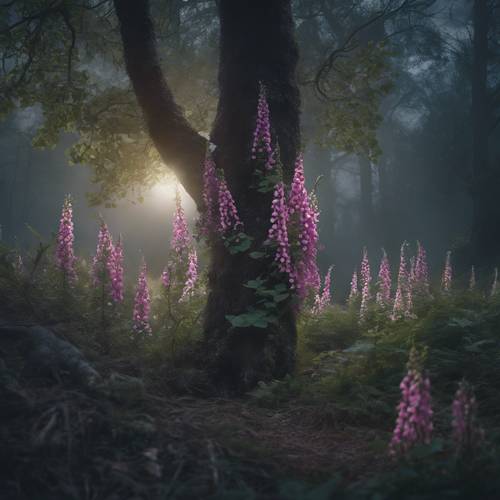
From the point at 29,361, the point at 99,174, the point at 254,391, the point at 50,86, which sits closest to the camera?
the point at 29,361

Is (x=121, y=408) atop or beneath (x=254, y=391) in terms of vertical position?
beneath

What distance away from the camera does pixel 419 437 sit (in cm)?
256

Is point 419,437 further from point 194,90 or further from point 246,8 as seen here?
point 194,90

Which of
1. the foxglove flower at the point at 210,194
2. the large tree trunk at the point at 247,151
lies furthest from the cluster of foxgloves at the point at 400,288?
the foxglove flower at the point at 210,194

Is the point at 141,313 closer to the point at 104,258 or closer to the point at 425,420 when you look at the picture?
the point at 104,258

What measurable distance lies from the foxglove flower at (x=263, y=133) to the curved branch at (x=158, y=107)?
1.03 meters

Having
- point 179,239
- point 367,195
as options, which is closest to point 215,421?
point 179,239

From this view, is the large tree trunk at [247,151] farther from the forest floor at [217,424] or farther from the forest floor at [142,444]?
the forest floor at [142,444]

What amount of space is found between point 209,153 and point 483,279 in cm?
1428

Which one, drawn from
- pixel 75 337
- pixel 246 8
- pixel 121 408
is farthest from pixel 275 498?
pixel 246 8

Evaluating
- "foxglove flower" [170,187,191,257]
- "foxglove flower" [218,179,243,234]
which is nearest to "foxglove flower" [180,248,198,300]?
"foxglove flower" [170,187,191,257]

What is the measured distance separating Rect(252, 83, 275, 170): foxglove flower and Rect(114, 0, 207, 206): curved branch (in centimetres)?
103

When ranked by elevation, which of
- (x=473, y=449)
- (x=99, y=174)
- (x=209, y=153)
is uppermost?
(x=99, y=174)

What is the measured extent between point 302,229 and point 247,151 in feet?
4.05
